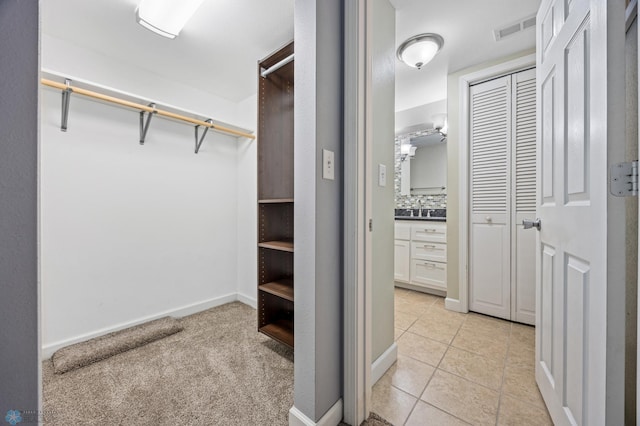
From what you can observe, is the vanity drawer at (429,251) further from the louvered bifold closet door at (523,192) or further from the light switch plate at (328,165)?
the light switch plate at (328,165)

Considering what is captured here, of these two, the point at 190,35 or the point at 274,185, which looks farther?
the point at 274,185

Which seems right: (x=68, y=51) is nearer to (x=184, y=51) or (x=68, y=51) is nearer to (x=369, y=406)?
(x=184, y=51)

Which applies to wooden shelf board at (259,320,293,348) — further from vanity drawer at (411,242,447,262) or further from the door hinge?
vanity drawer at (411,242,447,262)

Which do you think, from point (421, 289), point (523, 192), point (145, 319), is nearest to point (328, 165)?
point (523, 192)

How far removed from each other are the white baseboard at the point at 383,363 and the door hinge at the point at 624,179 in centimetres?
128

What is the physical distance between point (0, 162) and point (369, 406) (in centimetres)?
145

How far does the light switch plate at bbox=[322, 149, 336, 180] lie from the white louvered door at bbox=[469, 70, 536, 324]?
1.86 m

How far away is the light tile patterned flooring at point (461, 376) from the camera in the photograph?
1186 millimetres

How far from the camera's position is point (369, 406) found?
1.17 m

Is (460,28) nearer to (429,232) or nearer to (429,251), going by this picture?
(429,232)

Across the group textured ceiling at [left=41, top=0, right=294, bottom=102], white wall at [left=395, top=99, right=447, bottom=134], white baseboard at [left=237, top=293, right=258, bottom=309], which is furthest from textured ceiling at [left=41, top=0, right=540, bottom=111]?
white baseboard at [left=237, top=293, right=258, bottom=309]

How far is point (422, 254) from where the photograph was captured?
9.57 feet

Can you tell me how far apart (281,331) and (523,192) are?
2242mm

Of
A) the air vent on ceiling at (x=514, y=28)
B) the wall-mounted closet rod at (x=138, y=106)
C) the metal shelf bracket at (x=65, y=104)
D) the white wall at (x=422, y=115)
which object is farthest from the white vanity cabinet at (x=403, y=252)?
the metal shelf bracket at (x=65, y=104)
